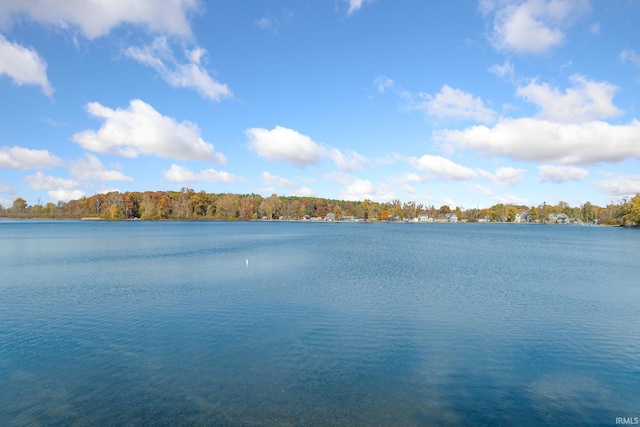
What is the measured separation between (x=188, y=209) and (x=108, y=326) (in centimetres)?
16736

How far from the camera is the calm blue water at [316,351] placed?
27.6 ft

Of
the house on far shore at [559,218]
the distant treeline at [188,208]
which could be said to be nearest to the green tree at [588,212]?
the distant treeline at [188,208]

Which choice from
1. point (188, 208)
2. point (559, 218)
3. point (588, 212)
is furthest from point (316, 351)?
point (559, 218)

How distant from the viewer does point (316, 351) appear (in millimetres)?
11891

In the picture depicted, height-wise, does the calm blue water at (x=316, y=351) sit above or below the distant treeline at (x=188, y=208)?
below

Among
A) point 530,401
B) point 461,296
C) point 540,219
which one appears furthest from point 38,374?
point 540,219

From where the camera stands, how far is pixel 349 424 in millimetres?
7836

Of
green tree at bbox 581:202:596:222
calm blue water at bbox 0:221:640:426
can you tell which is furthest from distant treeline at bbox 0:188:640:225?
calm blue water at bbox 0:221:640:426

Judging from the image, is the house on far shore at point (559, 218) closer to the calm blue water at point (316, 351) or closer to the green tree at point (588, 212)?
the green tree at point (588, 212)

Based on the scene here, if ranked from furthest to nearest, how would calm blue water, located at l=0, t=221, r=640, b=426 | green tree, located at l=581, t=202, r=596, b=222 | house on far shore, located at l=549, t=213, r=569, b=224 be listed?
house on far shore, located at l=549, t=213, r=569, b=224, green tree, located at l=581, t=202, r=596, b=222, calm blue water, located at l=0, t=221, r=640, b=426

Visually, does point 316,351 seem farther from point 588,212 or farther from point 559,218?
point 559,218

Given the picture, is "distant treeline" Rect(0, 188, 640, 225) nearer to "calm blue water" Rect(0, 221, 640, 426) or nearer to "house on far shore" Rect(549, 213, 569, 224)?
"house on far shore" Rect(549, 213, 569, 224)

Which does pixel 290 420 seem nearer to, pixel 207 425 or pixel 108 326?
pixel 207 425

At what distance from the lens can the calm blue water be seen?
8.40 m
